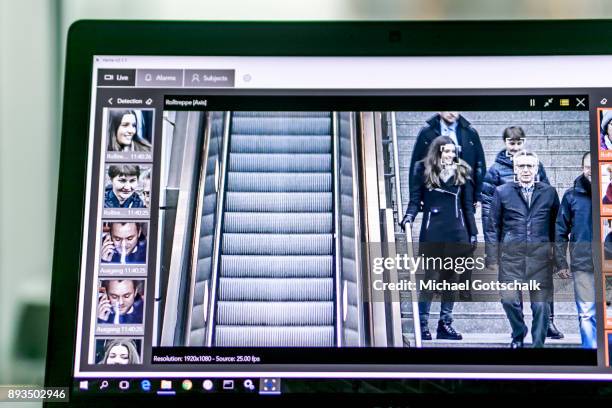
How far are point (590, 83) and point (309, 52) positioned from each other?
35cm

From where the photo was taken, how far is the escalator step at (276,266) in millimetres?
790

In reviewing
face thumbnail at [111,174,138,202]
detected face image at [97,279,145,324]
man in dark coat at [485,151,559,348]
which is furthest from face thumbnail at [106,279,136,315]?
man in dark coat at [485,151,559,348]

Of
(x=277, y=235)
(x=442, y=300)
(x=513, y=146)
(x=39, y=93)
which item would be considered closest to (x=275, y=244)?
(x=277, y=235)

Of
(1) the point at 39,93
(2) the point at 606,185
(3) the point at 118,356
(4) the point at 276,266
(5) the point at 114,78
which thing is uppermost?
(1) the point at 39,93

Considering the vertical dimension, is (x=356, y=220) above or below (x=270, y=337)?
above

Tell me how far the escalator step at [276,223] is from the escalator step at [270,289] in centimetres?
6

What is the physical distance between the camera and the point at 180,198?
2.67ft

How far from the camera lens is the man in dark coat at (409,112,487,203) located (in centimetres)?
81

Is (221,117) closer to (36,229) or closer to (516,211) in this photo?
(516,211)

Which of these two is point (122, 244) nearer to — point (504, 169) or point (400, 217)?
point (400, 217)

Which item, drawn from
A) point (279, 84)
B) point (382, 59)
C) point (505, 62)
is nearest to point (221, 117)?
point (279, 84)

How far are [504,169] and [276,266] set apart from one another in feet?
1.01

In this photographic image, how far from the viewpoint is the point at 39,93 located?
135 cm

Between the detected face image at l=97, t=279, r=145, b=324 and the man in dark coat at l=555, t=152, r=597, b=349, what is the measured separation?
0.51 meters
